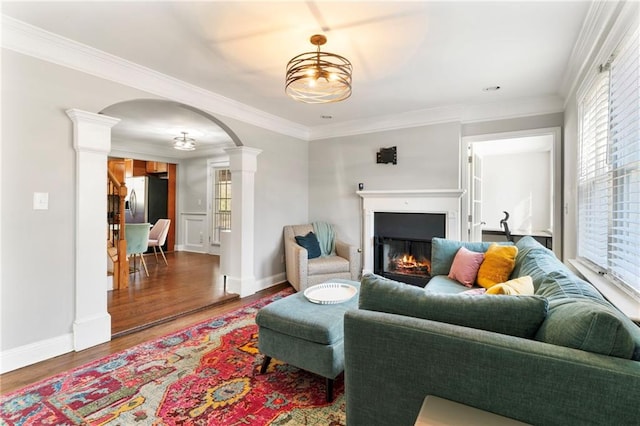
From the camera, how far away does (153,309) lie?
3404mm

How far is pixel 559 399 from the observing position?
94cm

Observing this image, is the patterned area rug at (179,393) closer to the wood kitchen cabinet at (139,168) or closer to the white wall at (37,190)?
the white wall at (37,190)

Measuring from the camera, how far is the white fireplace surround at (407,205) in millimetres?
4062

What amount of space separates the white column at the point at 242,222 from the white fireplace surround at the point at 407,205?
5.43 ft

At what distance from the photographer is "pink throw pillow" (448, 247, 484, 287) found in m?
2.76

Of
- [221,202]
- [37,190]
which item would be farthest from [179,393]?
[221,202]

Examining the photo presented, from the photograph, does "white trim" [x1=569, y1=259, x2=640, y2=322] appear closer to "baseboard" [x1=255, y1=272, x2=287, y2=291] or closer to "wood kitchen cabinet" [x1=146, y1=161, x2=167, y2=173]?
"baseboard" [x1=255, y1=272, x2=287, y2=291]

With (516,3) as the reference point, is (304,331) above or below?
below

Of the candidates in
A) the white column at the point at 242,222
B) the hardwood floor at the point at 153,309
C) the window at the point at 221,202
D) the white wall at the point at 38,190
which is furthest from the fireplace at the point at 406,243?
the window at the point at 221,202

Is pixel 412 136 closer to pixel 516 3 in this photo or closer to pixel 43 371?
pixel 516 3

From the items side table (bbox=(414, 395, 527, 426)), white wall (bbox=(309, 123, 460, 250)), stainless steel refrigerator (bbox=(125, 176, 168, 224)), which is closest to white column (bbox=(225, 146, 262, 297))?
white wall (bbox=(309, 123, 460, 250))

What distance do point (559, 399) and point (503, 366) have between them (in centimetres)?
16

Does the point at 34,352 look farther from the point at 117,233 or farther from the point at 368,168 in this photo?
the point at 368,168

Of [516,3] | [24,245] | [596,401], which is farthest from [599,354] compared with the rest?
[24,245]
